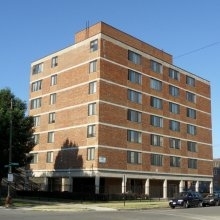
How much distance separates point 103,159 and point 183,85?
24863mm

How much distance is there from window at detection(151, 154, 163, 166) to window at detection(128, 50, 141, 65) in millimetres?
13839

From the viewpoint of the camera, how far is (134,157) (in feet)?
203

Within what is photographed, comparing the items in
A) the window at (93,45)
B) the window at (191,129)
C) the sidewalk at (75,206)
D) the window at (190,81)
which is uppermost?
the window at (93,45)

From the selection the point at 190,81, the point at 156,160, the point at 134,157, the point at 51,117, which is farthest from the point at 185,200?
the point at 190,81

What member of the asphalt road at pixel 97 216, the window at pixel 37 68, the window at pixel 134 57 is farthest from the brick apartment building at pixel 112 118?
the asphalt road at pixel 97 216

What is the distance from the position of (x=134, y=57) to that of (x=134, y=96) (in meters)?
5.75

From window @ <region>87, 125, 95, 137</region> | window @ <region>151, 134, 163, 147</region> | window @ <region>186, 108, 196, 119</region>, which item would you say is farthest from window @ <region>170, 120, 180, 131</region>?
window @ <region>87, 125, 95, 137</region>

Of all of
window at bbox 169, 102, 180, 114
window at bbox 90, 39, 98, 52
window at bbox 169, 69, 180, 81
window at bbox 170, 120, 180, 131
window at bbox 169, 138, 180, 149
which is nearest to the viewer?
window at bbox 90, 39, 98, 52

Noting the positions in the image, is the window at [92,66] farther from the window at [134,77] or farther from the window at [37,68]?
the window at [37,68]

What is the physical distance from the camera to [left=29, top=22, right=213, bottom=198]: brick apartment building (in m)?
58.4

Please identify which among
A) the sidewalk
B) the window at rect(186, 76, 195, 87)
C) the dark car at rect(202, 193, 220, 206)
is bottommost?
the sidewalk

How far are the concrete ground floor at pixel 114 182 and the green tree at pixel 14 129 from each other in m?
11.5

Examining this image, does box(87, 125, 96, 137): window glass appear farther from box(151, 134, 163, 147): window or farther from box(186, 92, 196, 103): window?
box(186, 92, 196, 103): window

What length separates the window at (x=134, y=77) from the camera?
63.2 m
